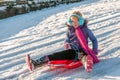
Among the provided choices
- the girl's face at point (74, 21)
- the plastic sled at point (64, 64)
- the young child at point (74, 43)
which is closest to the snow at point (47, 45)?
the plastic sled at point (64, 64)

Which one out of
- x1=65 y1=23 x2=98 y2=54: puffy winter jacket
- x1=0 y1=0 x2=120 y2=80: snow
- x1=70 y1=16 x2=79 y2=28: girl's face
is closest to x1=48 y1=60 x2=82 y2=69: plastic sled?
x1=0 y1=0 x2=120 y2=80: snow

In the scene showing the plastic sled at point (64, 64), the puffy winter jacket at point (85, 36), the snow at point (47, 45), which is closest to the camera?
the snow at point (47, 45)

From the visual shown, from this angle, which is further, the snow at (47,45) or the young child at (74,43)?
the young child at (74,43)

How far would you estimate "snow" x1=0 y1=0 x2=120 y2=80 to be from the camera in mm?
4980

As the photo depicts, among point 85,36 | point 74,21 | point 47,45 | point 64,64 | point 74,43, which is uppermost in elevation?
point 74,21

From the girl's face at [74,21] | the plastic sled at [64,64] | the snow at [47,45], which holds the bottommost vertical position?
the snow at [47,45]

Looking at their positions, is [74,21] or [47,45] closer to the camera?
[74,21]

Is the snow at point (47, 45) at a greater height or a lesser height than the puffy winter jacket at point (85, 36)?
lesser

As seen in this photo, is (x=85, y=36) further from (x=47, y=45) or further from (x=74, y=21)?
(x=47, y=45)

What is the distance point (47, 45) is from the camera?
7.14 metres

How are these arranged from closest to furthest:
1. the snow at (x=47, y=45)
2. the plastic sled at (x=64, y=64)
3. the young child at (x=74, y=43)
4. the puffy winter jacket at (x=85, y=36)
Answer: the snow at (x=47, y=45), the plastic sled at (x=64, y=64), the young child at (x=74, y=43), the puffy winter jacket at (x=85, y=36)

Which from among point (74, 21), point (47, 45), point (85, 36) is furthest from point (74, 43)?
point (47, 45)

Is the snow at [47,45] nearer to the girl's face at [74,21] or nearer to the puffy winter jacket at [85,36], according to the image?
the puffy winter jacket at [85,36]

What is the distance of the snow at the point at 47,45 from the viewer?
16.3 ft
